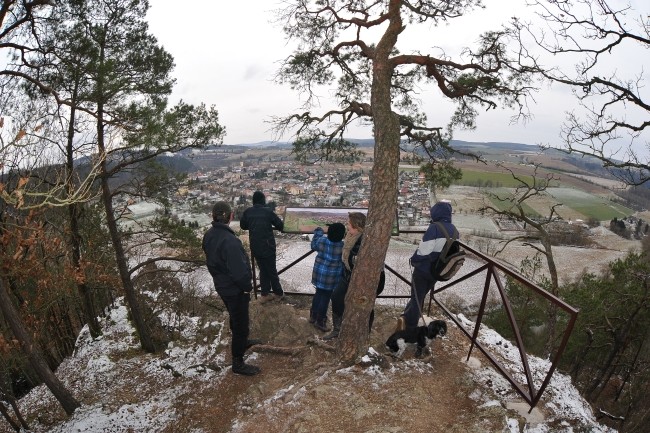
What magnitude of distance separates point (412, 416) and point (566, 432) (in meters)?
1.24

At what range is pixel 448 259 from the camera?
12.3ft

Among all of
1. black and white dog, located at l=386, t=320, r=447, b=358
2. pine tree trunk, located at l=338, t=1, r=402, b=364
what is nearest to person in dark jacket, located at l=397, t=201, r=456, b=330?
black and white dog, located at l=386, t=320, r=447, b=358

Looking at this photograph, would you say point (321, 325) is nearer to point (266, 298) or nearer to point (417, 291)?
point (266, 298)

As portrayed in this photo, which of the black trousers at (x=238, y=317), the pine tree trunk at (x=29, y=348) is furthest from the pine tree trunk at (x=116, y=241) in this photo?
the black trousers at (x=238, y=317)

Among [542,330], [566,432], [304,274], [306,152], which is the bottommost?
[304,274]

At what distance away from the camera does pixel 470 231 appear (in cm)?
3659

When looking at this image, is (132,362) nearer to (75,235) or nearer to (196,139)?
(75,235)

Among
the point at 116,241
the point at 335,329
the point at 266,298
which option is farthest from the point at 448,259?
the point at 116,241

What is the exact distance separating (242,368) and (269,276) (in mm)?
1584

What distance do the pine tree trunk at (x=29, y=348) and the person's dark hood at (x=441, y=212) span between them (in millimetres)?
4826

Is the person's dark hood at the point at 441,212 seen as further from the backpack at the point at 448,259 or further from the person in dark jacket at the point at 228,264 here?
the person in dark jacket at the point at 228,264

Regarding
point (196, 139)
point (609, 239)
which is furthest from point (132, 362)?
point (609, 239)

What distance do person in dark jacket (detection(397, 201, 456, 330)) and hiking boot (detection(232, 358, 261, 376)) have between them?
1965 mm

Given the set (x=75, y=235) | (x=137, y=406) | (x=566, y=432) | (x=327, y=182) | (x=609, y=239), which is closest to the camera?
(x=566, y=432)
